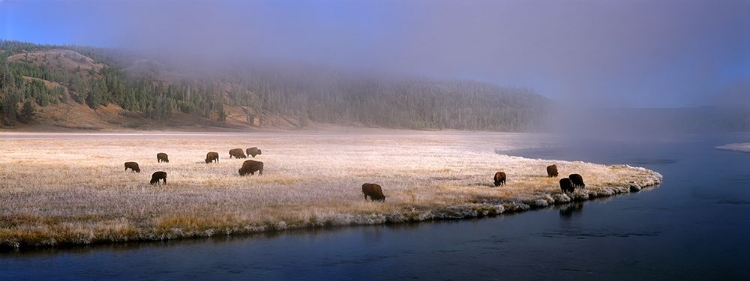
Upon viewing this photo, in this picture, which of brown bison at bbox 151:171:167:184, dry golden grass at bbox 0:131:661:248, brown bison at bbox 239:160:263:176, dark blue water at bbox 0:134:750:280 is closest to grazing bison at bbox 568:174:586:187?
dry golden grass at bbox 0:131:661:248

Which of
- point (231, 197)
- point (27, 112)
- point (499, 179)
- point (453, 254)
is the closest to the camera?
point (453, 254)

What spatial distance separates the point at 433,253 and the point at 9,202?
16.4m

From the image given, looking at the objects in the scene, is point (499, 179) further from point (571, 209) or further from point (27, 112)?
point (27, 112)

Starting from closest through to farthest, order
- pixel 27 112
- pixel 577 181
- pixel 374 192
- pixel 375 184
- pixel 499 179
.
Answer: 1. pixel 374 192
2. pixel 375 184
3. pixel 577 181
4. pixel 499 179
5. pixel 27 112

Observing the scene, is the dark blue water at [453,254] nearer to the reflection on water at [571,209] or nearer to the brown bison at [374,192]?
the reflection on water at [571,209]

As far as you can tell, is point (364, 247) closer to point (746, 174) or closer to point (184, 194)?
point (184, 194)

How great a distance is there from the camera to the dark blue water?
14.3 m

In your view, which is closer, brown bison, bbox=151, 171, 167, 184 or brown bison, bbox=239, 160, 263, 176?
brown bison, bbox=151, 171, 167, 184

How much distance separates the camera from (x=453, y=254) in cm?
1650

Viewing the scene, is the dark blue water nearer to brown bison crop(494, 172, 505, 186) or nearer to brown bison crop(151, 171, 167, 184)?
brown bison crop(494, 172, 505, 186)

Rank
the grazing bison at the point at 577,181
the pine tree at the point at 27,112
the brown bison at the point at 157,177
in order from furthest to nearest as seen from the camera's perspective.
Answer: the pine tree at the point at 27,112 < the grazing bison at the point at 577,181 < the brown bison at the point at 157,177

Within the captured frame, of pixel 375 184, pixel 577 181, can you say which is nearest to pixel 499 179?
pixel 577 181

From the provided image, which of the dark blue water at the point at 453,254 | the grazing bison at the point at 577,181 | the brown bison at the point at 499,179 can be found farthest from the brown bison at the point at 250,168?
the grazing bison at the point at 577,181

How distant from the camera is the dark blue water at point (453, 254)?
14.3 metres
